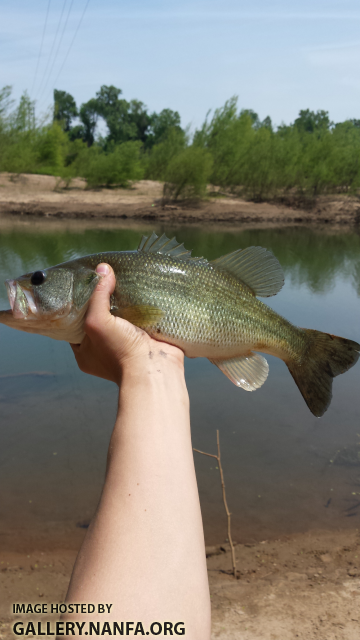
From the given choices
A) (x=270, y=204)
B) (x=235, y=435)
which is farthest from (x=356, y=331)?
(x=270, y=204)

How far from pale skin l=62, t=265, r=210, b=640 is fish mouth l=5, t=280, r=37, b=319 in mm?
896

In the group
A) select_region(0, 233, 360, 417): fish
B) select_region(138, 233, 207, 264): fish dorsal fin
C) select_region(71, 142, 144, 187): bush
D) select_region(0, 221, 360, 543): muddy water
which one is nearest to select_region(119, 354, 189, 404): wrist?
select_region(0, 233, 360, 417): fish

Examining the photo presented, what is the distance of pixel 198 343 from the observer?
243 centimetres

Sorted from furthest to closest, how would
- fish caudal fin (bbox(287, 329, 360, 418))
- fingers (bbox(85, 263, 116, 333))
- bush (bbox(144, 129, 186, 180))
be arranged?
bush (bbox(144, 129, 186, 180)) < fish caudal fin (bbox(287, 329, 360, 418)) < fingers (bbox(85, 263, 116, 333))

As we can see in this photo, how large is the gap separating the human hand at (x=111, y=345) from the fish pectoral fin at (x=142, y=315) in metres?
0.11

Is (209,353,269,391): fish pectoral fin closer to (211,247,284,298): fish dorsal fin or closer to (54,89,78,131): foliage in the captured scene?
(211,247,284,298): fish dorsal fin

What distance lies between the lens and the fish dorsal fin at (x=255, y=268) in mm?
2672

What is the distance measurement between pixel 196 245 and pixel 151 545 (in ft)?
73.7

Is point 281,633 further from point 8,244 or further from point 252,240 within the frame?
point 252,240

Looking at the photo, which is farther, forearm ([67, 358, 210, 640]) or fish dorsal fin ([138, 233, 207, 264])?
fish dorsal fin ([138, 233, 207, 264])

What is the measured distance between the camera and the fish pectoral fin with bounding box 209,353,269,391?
262 centimetres

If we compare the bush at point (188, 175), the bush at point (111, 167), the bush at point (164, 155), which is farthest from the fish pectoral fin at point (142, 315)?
the bush at point (111, 167)

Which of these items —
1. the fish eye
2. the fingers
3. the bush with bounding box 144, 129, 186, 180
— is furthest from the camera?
the bush with bounding box 144, 129, 186, 180

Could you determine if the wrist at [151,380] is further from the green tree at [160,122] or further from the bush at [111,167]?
the green tree at [160,122]
